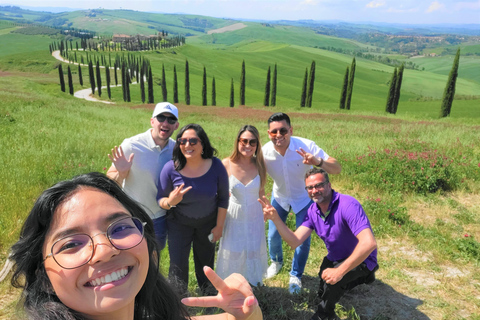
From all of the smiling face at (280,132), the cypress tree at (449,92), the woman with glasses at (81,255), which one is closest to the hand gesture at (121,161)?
the smiling face at (280,132)

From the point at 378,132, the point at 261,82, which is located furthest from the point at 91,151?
the point at 261,82

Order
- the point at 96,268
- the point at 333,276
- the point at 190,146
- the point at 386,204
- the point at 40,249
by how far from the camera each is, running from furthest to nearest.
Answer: the point at 386,204, the point at 190,146, the point at 333,276, the point at 40,249, the point at 96,268

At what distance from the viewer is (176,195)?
372 cm

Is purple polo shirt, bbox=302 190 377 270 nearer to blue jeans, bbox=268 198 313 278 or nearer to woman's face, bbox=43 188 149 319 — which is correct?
blue jeans, bbox=268 198 313 278

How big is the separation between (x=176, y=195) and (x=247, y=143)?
4.05 feet

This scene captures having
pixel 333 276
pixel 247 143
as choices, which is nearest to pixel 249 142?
pixel 247 143

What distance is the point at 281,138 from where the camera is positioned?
15.2 feet

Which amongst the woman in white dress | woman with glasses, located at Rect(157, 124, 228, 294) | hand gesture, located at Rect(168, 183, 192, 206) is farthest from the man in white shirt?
hand gesture, located at Rect(168, 183, 192, 206)

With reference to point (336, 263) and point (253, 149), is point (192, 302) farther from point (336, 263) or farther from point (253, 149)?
point (253, 149)

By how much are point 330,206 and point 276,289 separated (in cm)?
168

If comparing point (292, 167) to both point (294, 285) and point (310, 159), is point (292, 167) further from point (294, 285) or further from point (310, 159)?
point (294, 285)

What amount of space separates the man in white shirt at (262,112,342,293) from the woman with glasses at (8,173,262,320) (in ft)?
10.6

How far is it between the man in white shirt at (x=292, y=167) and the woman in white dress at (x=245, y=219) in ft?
1.09

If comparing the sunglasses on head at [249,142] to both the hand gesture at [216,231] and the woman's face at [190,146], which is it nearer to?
the woman's face at [190,146]
